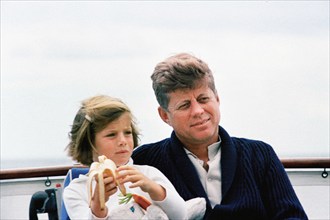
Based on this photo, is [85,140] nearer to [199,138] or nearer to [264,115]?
[199,138]

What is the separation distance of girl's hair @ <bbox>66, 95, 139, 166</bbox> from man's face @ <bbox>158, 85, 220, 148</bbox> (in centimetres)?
17

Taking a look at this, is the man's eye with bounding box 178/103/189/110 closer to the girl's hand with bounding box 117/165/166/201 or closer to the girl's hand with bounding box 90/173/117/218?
the girl's hand with bounding box 117/165/166/201

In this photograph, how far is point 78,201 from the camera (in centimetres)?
188

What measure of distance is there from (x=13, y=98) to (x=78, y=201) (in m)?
2.53

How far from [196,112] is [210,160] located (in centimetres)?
24

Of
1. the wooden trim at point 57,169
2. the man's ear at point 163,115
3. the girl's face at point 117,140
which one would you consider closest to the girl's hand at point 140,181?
the girl's face at point 117,140

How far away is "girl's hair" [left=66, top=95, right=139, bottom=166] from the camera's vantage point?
6.34 feet

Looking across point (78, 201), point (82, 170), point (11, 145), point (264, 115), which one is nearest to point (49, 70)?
point (11, 145)

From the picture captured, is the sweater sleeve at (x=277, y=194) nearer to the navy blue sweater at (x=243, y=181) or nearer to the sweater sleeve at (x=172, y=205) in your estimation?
the navy blue sweater at (x=243, y=181)

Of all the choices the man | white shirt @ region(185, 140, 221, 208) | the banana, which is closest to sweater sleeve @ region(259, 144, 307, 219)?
the man

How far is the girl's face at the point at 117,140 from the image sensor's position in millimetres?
1896

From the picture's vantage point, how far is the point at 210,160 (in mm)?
2191

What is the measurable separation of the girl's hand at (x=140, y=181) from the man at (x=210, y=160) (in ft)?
1.09

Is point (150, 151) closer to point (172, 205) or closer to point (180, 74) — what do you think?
point (180, 74)
